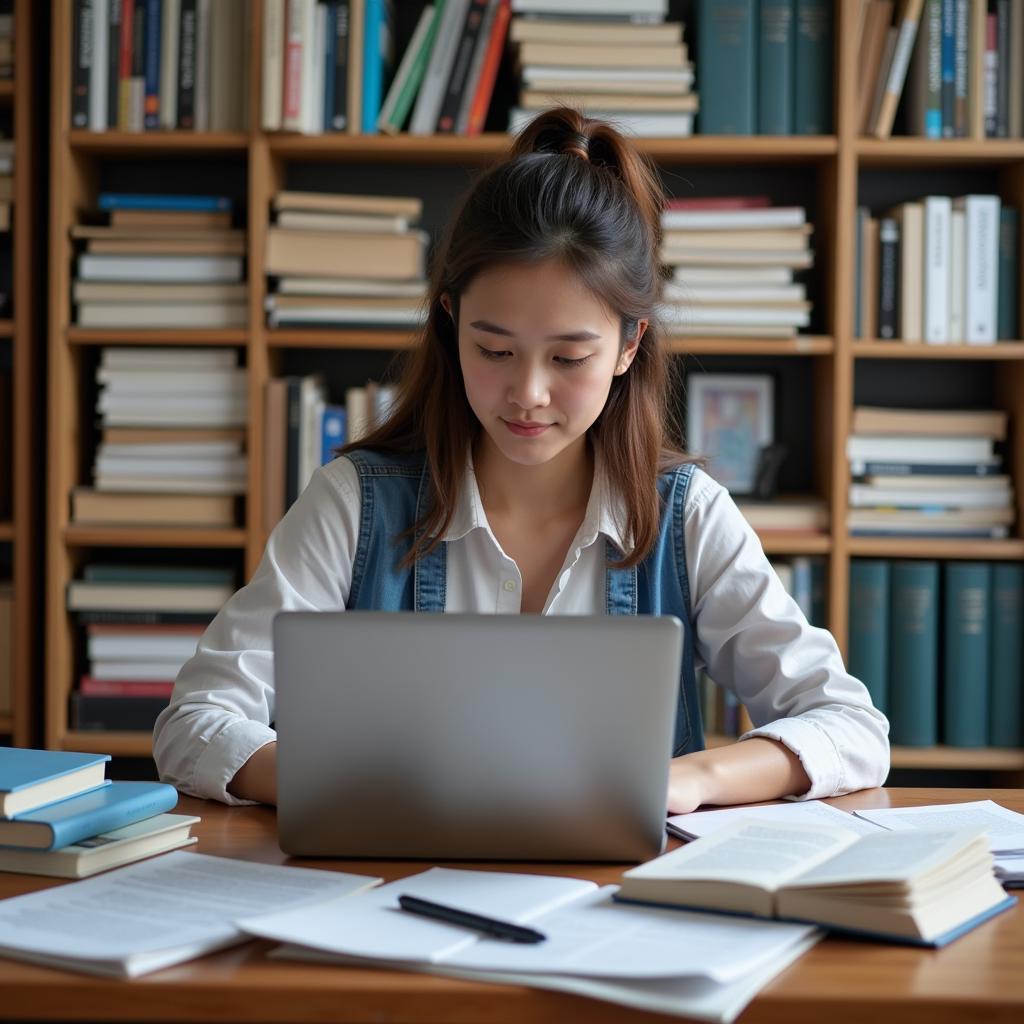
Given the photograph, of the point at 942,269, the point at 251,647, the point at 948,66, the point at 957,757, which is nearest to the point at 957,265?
the point at 942,269

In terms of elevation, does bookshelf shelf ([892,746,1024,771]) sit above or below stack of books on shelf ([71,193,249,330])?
below

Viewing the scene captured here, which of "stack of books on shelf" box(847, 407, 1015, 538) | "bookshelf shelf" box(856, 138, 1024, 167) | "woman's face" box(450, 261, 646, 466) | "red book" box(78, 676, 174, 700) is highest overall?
"bookshelf shelf" box(856, 138, 1024, 167)

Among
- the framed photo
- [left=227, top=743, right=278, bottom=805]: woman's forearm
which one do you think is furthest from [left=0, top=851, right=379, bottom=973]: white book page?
the framed photo

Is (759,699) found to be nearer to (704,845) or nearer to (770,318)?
(704,845)

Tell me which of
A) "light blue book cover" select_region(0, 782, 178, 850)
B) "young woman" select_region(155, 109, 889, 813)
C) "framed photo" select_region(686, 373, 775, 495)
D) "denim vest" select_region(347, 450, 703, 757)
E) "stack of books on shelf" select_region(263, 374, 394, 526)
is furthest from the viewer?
"framed photo" select_region(686, 373, 775, 495)

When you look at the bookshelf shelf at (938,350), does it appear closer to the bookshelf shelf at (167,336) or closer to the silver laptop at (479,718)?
the bookshelf shelf at (167,336)

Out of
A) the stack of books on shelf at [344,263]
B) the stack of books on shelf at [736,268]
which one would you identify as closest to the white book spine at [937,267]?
the stack of books on shelf at [736,268]

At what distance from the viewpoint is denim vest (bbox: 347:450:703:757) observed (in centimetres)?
156

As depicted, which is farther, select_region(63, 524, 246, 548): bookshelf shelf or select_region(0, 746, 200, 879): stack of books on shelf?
select_region(63, 524, 246, 548): bookshelf shelf

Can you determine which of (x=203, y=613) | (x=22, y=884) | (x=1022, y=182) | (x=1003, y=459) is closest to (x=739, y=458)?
(x=1003, y=459)

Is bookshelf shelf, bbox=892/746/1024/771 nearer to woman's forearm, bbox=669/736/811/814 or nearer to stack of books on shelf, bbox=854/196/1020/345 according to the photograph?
stack of books on shelf, bbox=854/196/1020/345

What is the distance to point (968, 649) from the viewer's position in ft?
8.41

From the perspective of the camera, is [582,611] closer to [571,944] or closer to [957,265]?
[571,944]

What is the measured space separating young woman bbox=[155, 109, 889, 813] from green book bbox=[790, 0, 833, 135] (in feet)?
3.57
